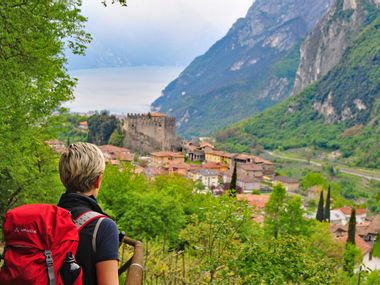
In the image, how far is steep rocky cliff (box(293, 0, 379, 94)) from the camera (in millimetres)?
172250

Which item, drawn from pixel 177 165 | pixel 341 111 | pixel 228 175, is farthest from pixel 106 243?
pixel 341 111

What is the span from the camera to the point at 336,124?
142375mm

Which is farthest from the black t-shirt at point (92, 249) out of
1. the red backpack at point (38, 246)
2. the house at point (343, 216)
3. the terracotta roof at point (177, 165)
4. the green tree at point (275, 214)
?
the terracotta roof at point (177, 165)

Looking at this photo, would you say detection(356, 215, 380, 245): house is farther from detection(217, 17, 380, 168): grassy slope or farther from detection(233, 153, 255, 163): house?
detection(217, 17, 380, 168): grassy slope

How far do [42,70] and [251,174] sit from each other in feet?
226

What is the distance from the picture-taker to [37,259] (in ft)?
6.44

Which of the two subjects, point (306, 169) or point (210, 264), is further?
point (306, 169)

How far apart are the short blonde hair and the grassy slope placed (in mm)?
111833

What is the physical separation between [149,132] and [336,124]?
8790 cm

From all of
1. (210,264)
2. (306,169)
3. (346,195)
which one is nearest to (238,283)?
(210,264)

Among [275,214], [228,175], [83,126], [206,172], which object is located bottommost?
[228,175]

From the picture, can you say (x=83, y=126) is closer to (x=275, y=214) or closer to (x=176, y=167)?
(x=176, y=167)

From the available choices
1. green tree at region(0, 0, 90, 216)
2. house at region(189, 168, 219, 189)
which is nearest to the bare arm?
green tree at region(0, 0, 90, 216)

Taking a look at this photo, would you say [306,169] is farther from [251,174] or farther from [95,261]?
[95,261]
